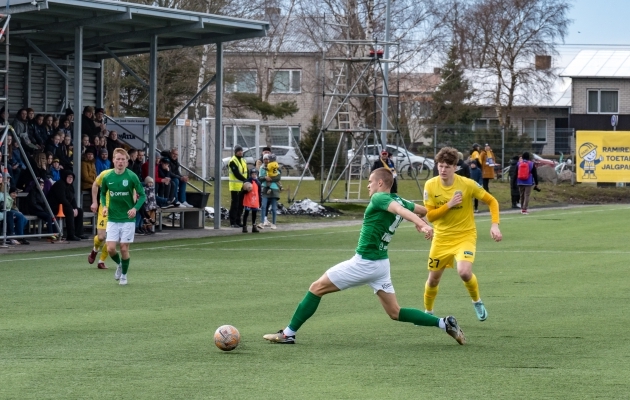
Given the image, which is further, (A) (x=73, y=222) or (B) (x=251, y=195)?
(B) (x=251, y=195)

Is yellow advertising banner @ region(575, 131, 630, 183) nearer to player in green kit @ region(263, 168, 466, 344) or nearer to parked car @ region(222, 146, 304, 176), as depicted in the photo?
parked car @ region(222, 146, 304, 176)

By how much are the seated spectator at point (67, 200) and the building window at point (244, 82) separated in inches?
1134

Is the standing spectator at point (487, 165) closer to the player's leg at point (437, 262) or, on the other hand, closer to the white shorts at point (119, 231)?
the white shorts at point (119, 231)

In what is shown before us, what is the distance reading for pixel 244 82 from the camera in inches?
2440

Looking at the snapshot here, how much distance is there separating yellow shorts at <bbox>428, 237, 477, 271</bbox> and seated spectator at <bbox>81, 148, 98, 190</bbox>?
1379 centimetres

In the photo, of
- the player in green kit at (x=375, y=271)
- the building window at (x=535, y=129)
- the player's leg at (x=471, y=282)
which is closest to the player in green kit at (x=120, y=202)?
the player's leg at (x=471, y=282)

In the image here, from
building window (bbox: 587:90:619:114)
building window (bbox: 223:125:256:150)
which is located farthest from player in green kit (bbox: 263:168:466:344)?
building window (bbox: 587:90:619:114)

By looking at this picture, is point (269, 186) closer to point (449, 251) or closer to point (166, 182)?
point (166, 182)

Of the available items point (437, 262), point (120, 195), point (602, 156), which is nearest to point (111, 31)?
point (120, 195)

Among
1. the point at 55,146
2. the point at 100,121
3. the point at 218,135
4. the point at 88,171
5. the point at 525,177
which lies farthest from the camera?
the point at 525,177

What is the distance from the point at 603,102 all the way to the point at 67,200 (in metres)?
55.4

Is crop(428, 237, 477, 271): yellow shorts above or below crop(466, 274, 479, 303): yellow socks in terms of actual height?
above

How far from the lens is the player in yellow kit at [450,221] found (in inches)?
440

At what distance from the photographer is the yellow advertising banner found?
4256 centimetres
